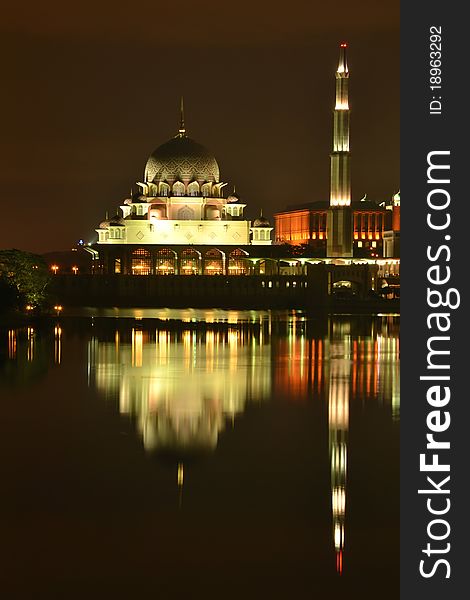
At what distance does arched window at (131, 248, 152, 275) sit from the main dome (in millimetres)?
4346

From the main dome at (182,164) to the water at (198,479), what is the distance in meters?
43.9

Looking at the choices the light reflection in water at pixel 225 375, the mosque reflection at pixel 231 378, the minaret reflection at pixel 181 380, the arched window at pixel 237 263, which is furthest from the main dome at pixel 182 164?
the minaret reflection at pixel 181 380

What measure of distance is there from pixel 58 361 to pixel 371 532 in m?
13.9

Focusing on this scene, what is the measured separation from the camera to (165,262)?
214 ft

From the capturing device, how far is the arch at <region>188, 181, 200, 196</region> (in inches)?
2576

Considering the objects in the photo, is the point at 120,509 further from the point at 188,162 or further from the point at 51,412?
the point at 188,162

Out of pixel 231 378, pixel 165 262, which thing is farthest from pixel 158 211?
pixel 231 378

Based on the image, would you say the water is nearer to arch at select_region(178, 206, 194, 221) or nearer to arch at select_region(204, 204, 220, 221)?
arch at select_region(178, 206, 194, 221)

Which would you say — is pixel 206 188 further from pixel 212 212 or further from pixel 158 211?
pixel 158 211

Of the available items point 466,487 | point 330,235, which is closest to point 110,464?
point 466,487

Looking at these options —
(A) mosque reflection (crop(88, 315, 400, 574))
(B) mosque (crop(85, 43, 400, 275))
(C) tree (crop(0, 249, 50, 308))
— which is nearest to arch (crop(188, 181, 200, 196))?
(B) mosque (crop(85, 43, 400, 275))

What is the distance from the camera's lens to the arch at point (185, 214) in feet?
217

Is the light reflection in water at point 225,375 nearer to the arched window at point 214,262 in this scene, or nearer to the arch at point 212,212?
the arched window at point 214,262

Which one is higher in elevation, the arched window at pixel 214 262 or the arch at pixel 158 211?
the arch at pixel 158 211
